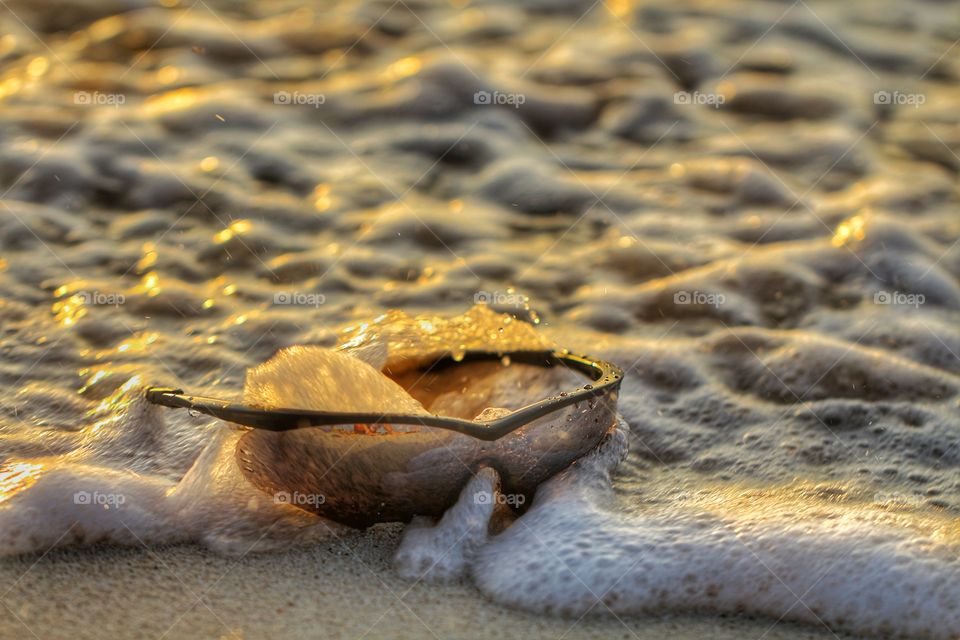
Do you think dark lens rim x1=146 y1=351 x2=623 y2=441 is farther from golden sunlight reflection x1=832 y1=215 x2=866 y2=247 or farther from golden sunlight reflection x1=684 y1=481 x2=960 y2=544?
golden sunlight reflection x1=832 y1=215 x2=866 y2=247

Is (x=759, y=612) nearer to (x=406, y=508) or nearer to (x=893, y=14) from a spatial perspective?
(x=406, y=508)

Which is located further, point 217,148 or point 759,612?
point 217,148

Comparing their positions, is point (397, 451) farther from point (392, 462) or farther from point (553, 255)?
point (553, 255)

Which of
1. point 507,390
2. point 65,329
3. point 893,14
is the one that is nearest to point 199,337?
point 65,329

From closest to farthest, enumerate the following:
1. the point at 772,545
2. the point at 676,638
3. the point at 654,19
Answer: the point at 676,638
the point at 772,545
the point at 654,19

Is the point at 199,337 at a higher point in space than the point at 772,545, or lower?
higher

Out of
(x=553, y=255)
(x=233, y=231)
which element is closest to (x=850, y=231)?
(x=553, y=255)
